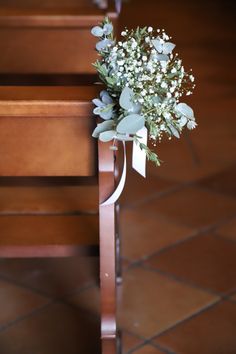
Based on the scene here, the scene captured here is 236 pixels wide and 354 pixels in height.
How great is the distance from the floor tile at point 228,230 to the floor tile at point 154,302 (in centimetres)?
47

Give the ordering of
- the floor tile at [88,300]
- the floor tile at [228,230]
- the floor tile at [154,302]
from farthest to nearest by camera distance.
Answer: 1. the floor tile at [228,230]
2. the floor tile at [88,300]
3. the floor tile at [154,302]

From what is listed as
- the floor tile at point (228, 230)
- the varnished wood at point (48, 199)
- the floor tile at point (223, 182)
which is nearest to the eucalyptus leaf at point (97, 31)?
the varnished wood at point (48, 199)

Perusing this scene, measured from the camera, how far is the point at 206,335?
227 centimetres

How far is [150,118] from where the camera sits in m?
1.69

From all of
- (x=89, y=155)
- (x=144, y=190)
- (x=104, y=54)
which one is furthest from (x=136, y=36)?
(x=144, y=190)

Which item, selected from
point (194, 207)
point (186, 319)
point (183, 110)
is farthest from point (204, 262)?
point (183, 110)

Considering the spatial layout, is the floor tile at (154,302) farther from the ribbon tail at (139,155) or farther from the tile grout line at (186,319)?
the ribbon tail at (139,155)

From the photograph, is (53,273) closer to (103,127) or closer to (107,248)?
(107,248)

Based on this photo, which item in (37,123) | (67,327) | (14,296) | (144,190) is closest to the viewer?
(37,123)

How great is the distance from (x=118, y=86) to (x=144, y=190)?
5.91 feet

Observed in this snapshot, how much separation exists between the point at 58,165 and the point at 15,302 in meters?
0.82

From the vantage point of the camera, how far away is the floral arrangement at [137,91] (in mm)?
1651

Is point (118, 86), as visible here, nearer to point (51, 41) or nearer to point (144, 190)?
point (51, 41)

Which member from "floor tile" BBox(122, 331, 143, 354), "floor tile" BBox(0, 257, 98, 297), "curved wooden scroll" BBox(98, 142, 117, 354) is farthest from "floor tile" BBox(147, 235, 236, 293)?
"curved wooden scroll" BBox(98, 142, 117, 354)
